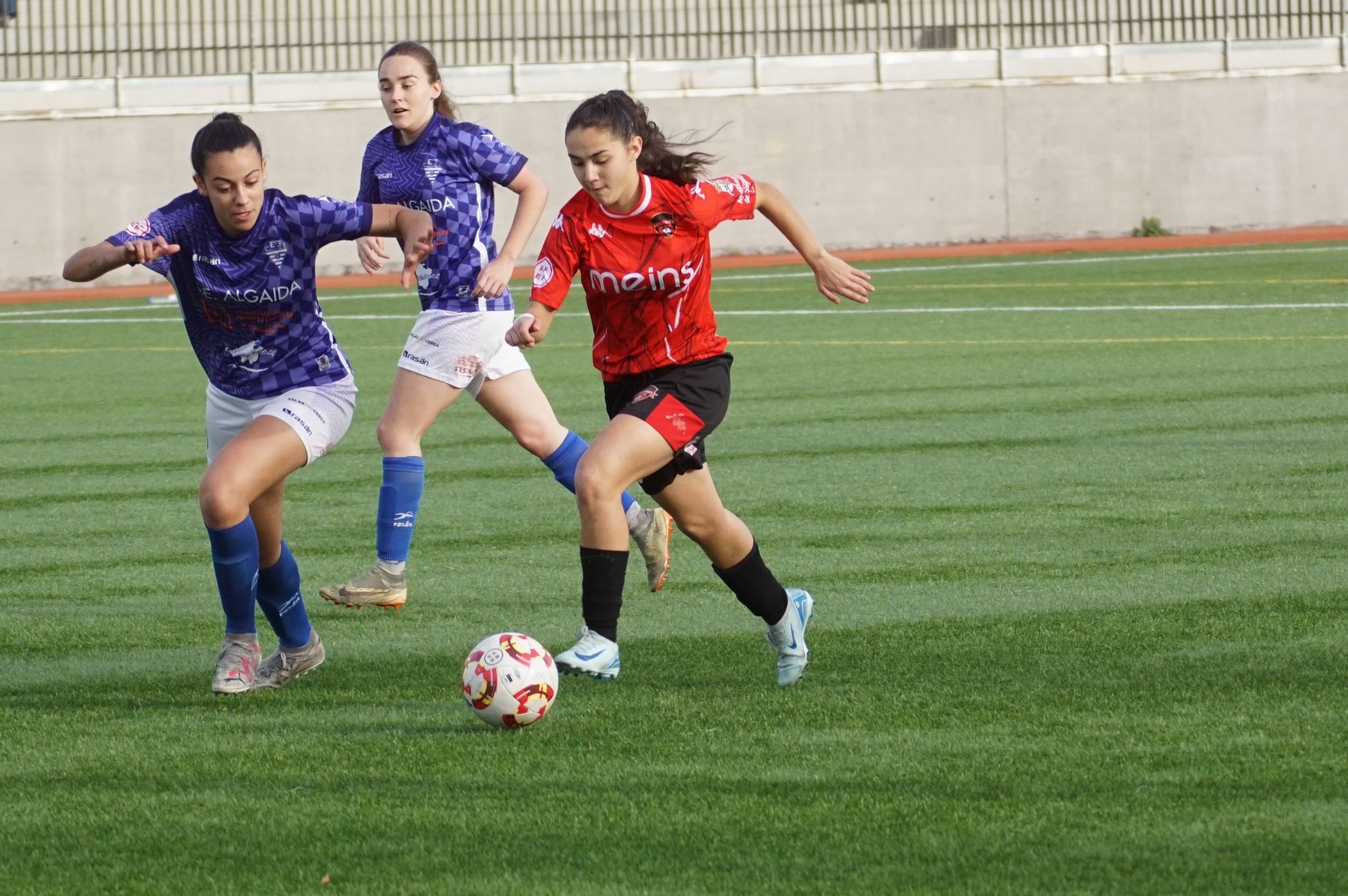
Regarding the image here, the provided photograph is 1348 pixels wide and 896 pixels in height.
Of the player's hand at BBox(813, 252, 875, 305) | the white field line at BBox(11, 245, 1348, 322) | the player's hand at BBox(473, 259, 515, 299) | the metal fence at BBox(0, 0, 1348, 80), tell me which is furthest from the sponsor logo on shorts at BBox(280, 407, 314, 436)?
the metal fence at BBox(0, 0, 1348, 80)

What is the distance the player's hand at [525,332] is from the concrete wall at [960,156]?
25.6 metres

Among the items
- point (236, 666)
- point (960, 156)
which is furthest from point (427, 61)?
point (960, 156)

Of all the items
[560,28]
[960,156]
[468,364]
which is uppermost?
[560,28]

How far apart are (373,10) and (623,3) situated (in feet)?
14.1

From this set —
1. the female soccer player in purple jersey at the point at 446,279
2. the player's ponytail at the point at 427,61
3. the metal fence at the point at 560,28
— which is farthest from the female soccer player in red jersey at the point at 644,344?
the metal fence at the point at 560,28

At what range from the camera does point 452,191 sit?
7789 mm

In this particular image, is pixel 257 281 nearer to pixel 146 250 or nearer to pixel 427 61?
pixel 146 250

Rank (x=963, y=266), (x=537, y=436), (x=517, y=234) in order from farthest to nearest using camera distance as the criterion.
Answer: (x=963, y=266), (x=537, y=436), (x=517, y=234)

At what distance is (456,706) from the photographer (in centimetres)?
560

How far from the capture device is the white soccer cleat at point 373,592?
7.18m

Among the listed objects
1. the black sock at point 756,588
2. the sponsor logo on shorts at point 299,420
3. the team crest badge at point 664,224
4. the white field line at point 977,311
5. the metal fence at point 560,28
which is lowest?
the black sock at point 756,588

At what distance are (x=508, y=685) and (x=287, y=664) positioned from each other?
1.16 m

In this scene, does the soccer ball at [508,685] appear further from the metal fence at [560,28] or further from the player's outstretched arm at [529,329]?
the metal fence at [560,28]

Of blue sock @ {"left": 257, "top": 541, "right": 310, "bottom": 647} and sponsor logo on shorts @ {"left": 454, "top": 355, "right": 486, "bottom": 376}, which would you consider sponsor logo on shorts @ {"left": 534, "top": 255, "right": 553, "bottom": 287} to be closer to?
blue sock @ {"left": 257, "top": 541, "right": 310, "bottom": 647}
